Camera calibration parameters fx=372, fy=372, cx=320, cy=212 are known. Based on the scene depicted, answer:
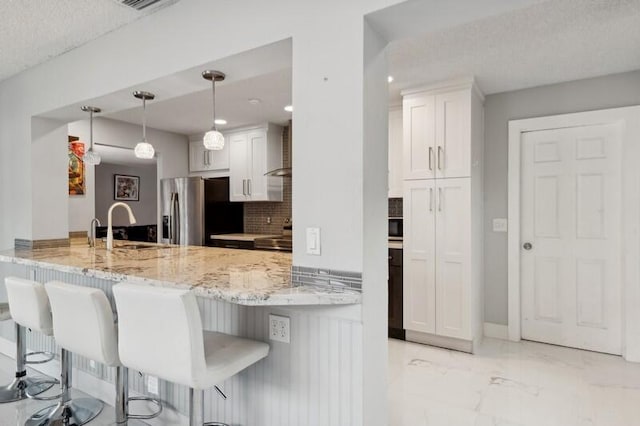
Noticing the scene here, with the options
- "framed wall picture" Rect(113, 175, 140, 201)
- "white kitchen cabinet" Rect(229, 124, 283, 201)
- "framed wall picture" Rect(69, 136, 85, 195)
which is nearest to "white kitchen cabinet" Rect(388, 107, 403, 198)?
"white kitchen cabinet" Rect(229, 124, 283, 201)

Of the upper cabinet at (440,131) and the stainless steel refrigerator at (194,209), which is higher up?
the upper cabinet at (440,131)

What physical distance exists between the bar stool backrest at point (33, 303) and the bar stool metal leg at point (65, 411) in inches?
9.4

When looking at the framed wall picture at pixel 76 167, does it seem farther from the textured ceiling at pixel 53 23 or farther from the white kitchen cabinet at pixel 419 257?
the white kitchen cabinet at pixel 419 257

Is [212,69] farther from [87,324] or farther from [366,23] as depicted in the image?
[87,324]

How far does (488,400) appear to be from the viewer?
2469 millimetres

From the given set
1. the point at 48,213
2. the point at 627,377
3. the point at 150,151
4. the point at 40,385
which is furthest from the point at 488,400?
the point at 48,213

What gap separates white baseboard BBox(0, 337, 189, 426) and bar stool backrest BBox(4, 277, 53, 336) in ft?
2.04

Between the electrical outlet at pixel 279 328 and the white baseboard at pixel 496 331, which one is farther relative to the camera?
the white baseboard at pixel 496 331

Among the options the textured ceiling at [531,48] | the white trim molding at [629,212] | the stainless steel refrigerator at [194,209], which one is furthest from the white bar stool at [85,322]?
the white trim molding at [629,212]

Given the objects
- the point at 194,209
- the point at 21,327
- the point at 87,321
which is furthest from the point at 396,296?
the point at 21,327

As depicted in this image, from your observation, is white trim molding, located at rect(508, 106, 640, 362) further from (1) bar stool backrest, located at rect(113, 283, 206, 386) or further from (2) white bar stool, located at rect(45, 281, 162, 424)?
(2) white bar stool, located at rect(45, 281, 162, 424)

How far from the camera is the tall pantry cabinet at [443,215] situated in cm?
328

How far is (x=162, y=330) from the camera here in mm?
1414

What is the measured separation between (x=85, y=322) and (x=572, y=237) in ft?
12.4
